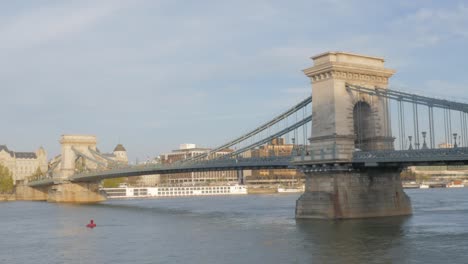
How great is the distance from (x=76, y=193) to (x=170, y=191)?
44520 millimetres

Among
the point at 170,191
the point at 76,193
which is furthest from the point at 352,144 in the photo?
the point at 170,191

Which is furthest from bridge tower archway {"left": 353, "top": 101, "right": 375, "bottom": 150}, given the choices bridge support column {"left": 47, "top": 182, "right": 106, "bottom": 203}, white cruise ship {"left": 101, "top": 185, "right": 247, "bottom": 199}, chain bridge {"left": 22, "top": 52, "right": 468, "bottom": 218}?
white cruise ship {"left": 101, "top": 185, "right": 247, "bottom": 199}

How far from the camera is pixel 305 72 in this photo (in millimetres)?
54281

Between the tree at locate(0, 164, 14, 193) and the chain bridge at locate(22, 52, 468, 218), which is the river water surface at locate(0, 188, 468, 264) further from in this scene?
the tree at locate(0, 164, 14, 193)

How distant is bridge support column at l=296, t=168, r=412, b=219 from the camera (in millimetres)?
50938

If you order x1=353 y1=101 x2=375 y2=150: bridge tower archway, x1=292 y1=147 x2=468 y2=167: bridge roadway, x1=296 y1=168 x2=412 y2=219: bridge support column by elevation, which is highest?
x1=353 y1=101 x2=375 y2=150: bridge tower archway

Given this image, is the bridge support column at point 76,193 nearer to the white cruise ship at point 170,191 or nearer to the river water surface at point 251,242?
the white cruise ship at point 170,191

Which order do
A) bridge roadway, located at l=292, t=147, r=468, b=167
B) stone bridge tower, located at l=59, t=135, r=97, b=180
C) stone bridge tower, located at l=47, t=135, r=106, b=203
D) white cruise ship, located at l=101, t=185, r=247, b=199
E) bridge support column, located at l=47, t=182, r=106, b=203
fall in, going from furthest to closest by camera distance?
white cruise ship, located at l=101, t=185, r=247, b=199
stone bridge tower, located at l=59, t=135, r=97, b=180
stone bridge tower, located at l=47, t=135, r=106, b=203
bridge support column, located at l=47, t=182, r=106, b=203
bridge roadway, located at l=292, t=147, r=468, b=167

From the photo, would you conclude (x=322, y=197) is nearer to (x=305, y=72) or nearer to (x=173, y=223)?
(x=305, y=72)

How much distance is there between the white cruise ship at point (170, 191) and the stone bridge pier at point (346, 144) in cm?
10471

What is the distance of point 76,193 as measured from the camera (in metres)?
124

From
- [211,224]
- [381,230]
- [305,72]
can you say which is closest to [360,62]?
[305,72]

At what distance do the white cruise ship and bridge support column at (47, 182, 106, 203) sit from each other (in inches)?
963

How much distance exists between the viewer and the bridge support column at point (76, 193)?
399 ft
